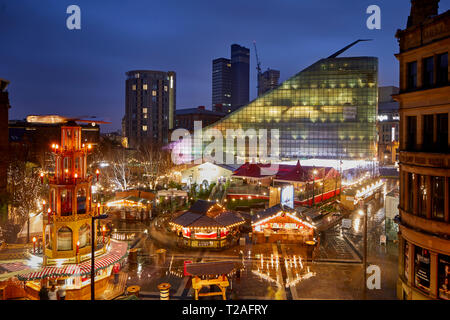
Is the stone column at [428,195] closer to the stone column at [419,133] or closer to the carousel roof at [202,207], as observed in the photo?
the stone column at [419,133]

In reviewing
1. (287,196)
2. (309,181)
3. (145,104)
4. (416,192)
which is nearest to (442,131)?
(416,192)

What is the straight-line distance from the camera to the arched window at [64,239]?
62.0 ft

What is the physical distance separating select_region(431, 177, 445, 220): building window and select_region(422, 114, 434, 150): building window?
5.09 feet

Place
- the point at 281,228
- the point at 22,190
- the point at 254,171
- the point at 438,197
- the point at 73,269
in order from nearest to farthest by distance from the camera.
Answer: the point at 438,197 → the point at 73,269 → the point at 281,228 → the point at 22,190 → the point at 254,171

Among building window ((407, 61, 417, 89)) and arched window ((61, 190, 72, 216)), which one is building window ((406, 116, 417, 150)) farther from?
arched window ((61, 190, 72, 216))

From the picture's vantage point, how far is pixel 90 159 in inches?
2509

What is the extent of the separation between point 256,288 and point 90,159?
170 ft

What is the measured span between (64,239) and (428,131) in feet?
63.8

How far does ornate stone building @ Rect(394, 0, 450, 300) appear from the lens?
14.6 metres

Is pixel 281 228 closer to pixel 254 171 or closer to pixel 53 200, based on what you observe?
pixel 53 200

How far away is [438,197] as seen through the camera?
588 inches

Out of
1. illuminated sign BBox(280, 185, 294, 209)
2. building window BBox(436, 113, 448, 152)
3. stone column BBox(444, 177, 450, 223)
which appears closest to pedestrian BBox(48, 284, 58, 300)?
stone column BBox(444, 177, 450, 223)
